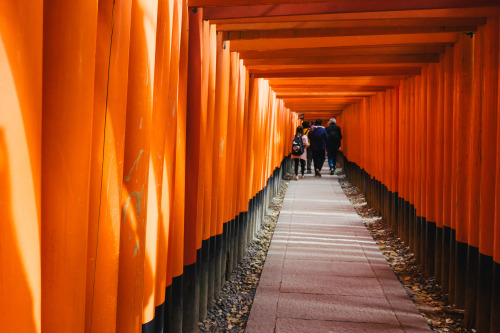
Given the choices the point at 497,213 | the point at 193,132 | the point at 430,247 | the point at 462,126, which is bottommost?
the point at 430,247

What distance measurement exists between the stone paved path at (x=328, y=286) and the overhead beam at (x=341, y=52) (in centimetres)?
248

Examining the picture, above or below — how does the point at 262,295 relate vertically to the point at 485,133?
below

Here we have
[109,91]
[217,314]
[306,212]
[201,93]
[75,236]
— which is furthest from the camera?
[306,212]

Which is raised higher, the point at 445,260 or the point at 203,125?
the point at 203,125

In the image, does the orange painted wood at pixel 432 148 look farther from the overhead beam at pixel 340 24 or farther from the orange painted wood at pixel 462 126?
the overhead beam at pixel 340 24

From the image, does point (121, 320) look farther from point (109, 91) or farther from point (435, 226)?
point (435, 226)

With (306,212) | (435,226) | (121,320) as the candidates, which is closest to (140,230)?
(121,320)

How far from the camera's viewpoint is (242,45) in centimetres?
425

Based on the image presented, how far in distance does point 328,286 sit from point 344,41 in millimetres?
2498

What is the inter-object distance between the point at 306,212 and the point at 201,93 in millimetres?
5926

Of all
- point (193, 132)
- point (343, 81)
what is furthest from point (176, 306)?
point (343, 81)

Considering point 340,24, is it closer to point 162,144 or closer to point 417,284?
point 162,144

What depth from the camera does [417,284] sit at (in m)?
4.60

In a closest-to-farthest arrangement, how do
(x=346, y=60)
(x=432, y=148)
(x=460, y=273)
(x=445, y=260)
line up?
(x=460, y=273), (x=445, y=260), (x=432, y=148), (x=346, y=60)
